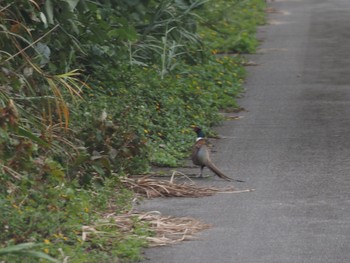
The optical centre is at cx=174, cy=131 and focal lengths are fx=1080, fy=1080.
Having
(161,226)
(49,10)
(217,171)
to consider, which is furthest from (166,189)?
(49,10)

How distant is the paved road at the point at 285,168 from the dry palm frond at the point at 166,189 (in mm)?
175

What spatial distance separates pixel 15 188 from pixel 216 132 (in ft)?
16.4

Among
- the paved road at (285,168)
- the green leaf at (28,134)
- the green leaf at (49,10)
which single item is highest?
the green leaf at (49,10)

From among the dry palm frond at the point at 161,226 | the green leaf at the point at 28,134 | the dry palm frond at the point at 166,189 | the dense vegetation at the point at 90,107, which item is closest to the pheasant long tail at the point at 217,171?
the dry palm frond at the point at 166,189

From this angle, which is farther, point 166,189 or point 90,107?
point 90,107

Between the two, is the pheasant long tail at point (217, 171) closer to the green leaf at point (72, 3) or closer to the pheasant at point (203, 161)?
the pheasant at point (203, 161)

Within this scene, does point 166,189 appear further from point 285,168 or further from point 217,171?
point 285,168

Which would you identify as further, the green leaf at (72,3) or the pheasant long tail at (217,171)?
the green leaf at (72,3)

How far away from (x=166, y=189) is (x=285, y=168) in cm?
170

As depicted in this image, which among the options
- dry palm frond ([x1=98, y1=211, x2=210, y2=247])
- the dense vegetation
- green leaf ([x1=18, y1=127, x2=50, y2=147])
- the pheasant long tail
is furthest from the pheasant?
green leaf ([x1=18, y1=127, x2=50, y2=147])

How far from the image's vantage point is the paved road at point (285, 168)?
869 centimetres

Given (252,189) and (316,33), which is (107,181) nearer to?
(252,189)

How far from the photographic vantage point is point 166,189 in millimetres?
10758

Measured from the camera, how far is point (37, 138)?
979cm
